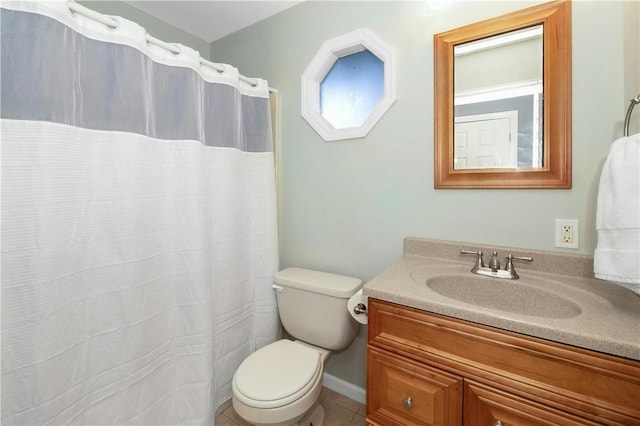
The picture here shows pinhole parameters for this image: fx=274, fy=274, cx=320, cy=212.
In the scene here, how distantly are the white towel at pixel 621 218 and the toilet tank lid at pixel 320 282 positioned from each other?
0.94 m

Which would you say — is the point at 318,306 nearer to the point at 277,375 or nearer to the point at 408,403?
the point at 277,375

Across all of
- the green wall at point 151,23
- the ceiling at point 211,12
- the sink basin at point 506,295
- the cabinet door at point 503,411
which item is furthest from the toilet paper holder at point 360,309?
the green wall at point 151,23

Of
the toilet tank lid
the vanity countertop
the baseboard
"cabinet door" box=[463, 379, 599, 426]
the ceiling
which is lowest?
the baseboard

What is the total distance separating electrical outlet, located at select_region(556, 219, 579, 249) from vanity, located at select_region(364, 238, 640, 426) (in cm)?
5

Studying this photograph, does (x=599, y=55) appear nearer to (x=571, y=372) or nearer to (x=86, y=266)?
(x=571, y=372)

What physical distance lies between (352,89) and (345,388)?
182cm

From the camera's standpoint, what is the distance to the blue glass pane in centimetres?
155

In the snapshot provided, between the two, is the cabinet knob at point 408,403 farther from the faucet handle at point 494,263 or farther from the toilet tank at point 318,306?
the faucet handle at point 494,263

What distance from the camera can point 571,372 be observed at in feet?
2.33

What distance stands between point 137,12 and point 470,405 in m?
2.71

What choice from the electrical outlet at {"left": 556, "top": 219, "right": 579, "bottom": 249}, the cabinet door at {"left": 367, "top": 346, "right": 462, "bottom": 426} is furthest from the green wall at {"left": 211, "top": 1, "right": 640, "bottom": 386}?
the cabinet door at {"left": 367, "top": 346, "right": 462, "bottom": 426}

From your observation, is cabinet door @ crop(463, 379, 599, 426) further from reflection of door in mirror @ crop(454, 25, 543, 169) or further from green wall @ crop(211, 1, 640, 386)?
reflection of door in mirror @ crop(454, 25, 543, 169)

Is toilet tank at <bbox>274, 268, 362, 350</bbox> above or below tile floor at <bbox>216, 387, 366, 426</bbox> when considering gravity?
above

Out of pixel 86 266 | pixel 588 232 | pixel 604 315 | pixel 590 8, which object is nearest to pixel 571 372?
pixel 604 315
